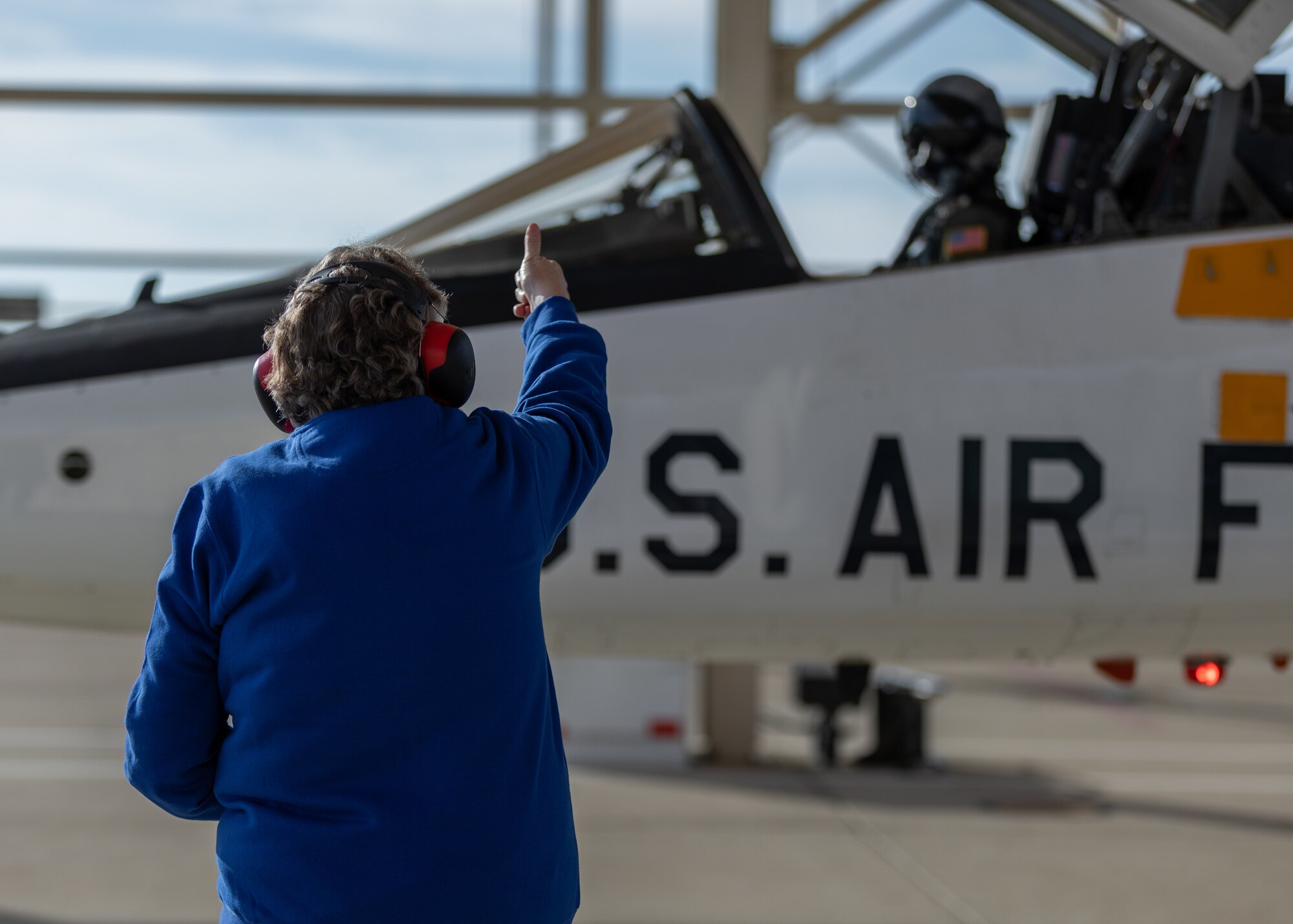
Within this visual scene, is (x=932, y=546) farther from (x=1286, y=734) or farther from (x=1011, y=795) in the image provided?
(x=1286, y=734)

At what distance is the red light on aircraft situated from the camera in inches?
139

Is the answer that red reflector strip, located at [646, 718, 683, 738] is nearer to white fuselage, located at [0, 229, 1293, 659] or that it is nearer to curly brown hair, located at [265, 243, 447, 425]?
white fuselage, located at [0, 229, 1293, 659]

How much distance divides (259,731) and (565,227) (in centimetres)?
228

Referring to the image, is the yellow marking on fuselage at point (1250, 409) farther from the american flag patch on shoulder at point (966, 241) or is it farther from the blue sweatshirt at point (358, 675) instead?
the blue sweatshirt at point (358, 675)

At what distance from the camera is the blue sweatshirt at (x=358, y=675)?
4.44ft

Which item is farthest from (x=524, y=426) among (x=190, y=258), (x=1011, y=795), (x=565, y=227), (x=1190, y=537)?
(x=190, y=258)

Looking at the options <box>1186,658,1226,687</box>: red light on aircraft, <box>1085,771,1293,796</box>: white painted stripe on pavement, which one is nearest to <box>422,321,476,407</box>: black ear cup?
<box>1186,658,1226,687</box>: red light on aircraft

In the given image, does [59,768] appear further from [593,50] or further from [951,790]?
[593,50]

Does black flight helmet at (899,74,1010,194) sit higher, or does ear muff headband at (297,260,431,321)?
black flight helmet at (899,74,1010,194)

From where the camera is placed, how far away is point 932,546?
121 inches

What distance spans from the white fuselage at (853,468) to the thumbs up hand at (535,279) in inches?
43.7

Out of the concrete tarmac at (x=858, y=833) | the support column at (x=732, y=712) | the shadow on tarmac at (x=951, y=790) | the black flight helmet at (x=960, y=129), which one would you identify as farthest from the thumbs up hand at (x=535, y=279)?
the support column at (x=732, y=712)

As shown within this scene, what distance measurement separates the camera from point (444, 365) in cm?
150

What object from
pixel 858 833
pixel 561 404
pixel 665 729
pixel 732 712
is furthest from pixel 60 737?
pixel 561 404
